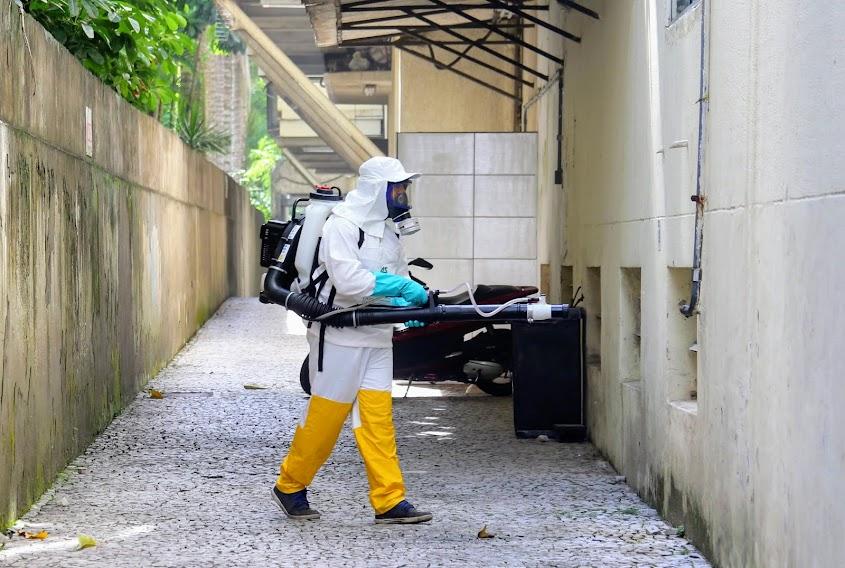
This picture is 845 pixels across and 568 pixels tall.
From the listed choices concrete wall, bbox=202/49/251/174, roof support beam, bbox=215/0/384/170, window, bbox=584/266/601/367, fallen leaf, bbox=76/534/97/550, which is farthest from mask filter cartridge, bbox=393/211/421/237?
concrete wall, bbox=202/49/251/174

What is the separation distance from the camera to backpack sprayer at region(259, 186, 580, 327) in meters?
7.27

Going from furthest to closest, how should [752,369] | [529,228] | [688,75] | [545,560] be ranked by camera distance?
[529,228] → [688,75] → [545,560] → [752,369]

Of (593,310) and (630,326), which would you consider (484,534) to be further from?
(593,310)

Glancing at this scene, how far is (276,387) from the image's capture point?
13.4 metres

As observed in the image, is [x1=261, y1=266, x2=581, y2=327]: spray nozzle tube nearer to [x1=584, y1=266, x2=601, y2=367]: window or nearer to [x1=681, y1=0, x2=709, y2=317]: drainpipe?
[x1=681, y1=0, x2=709, y2=317]: drainpipe

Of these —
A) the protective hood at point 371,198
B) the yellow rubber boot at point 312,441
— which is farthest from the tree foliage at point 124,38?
the yellow rubber boot at point 312,441

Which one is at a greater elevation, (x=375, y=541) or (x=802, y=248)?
(x=802, y=248)

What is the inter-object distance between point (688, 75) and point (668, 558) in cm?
228

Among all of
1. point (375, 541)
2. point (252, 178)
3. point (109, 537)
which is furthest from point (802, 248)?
point (252, 178)

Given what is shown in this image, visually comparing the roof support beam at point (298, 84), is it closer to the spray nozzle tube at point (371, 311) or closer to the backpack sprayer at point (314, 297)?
the backpack sprayer at point (314, 297)

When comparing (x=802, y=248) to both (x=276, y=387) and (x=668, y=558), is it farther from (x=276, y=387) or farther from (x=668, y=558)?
(x=276, y=387)

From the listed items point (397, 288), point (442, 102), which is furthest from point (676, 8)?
point (442, 102)

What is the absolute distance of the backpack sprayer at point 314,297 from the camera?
7.27m

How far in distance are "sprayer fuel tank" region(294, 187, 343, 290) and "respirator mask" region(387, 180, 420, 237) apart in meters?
0.29
